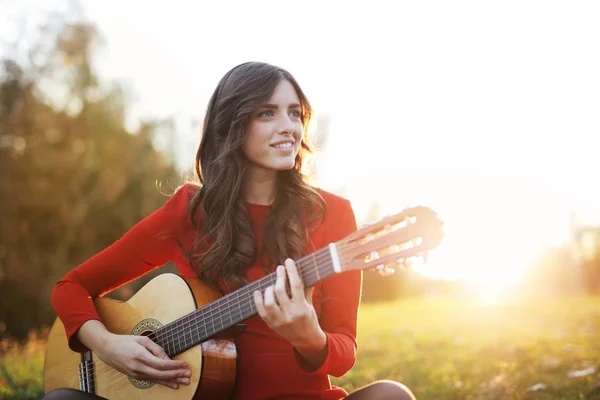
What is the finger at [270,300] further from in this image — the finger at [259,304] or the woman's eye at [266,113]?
the woman's eye at [266,113]

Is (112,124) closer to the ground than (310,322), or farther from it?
farther from it

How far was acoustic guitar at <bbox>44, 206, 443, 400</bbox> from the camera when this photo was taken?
2.07 m

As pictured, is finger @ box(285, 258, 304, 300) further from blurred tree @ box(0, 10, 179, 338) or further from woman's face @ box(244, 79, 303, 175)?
blurred tree @ box(0, 10, 179, 338)

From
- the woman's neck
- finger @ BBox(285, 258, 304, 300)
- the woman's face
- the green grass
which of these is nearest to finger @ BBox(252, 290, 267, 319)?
finger @ BBox(285, 258, 304, 300)

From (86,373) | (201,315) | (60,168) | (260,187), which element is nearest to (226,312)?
(201,315)

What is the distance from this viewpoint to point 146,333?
2.88 metres

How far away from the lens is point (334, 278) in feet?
8.75

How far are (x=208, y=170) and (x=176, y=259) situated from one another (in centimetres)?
46

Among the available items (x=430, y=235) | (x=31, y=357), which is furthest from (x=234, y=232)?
(x=31, y=357)

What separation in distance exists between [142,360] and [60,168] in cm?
1206

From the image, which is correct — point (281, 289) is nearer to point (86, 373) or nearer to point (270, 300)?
point (270, 300)

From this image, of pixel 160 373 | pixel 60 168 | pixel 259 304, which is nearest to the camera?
pixel 259 304

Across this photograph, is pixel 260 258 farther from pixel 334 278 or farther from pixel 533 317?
pixel 533 317

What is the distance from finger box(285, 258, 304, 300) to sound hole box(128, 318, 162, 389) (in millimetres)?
891
